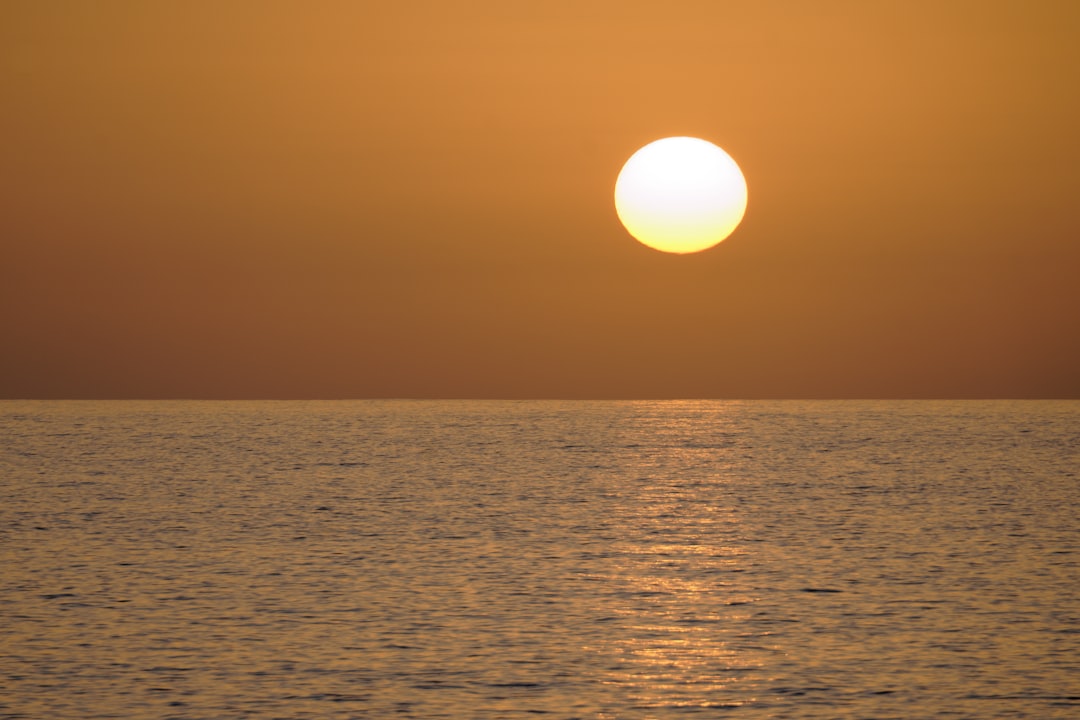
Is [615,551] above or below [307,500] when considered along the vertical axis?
below

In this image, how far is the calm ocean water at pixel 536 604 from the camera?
29250 millimetres

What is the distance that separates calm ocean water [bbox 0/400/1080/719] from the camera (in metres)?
29.2

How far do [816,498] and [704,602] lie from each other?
151 ft

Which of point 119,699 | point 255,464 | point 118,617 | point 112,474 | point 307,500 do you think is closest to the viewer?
point 119,699

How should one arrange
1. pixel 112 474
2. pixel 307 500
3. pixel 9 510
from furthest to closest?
pixel 112 474 < pixel 307 500 < pixel 9 510

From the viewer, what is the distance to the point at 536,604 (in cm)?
4047

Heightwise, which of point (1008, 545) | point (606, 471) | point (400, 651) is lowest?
point (400, 651)

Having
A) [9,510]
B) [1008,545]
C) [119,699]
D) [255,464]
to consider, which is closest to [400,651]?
[119,699]

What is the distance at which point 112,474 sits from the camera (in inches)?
4309

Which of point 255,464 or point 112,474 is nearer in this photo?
point 112,474

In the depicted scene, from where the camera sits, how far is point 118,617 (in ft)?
124

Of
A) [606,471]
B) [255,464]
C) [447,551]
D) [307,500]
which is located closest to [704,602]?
[447,551]

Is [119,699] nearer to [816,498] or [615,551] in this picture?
[615,551]

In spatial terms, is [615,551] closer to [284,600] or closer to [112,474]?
[284,600]
